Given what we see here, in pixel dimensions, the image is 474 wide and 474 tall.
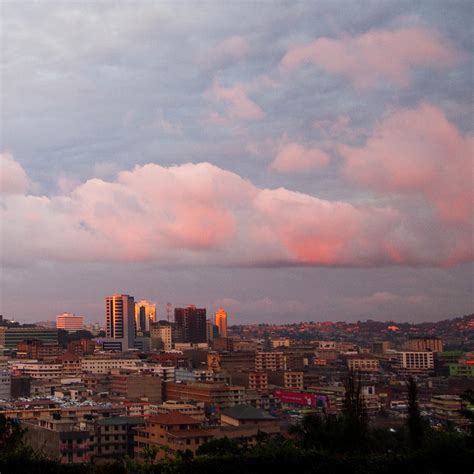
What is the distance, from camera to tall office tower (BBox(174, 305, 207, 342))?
13125cm

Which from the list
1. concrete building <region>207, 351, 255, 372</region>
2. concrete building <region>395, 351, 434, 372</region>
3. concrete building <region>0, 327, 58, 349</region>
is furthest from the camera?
concrete building <region>0, 327, 58, 349</region>

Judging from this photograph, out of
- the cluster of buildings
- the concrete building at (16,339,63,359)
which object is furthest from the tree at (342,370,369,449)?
the concrete building at (16,339,63,359)

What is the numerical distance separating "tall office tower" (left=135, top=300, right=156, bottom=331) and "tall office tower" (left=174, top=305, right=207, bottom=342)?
11.5 m

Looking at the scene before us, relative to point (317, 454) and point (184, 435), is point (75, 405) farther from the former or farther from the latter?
point (317, 454)

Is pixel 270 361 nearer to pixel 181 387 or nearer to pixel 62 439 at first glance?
pixel 181 387

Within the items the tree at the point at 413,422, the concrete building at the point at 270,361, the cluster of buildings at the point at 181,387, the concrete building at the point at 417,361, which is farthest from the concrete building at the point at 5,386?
the concrete building at the point at 417,361

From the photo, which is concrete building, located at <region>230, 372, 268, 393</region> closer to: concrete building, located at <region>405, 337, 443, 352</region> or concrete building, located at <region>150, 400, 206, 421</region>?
concrete building, located at <region>150, 400, 206, 421</region>

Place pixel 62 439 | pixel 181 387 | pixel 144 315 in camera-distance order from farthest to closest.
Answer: pixel 144 315, pixel 181 387, pixel 62 439

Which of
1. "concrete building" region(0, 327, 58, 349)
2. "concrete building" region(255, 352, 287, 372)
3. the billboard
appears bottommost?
Result: the billboard

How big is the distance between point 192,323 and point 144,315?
70.3 feet

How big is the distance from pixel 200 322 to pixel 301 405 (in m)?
77.6

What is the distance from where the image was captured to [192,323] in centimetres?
13275

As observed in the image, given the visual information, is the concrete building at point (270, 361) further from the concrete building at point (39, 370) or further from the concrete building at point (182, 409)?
the concrete building at point (182, 409)

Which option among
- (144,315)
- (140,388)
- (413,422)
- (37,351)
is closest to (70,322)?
(144,315)
